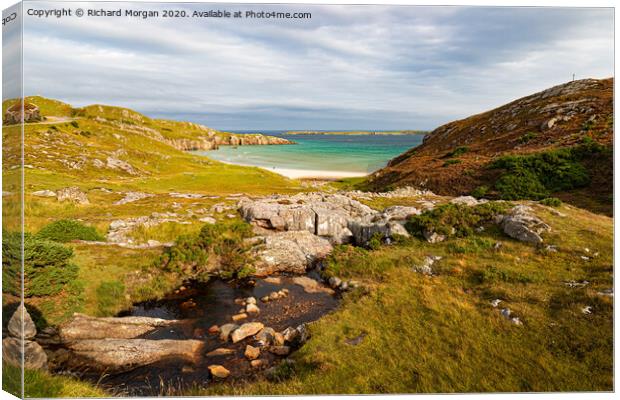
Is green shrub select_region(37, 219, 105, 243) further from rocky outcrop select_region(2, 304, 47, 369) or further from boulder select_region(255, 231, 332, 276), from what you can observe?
boulder select_region(255, 231, 332, 276)

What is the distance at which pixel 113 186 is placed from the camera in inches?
964

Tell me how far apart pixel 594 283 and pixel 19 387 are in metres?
16.7

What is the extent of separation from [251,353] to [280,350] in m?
0.94

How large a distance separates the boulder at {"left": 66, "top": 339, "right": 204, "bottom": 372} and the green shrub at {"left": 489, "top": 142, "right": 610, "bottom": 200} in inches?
764

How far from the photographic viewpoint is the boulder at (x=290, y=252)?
1595cm

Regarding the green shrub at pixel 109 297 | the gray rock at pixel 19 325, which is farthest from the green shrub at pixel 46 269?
the gray rock at pixel 19 325

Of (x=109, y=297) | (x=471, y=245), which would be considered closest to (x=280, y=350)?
(x=109, y=297)

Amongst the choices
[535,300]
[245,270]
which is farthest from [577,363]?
[245,270]

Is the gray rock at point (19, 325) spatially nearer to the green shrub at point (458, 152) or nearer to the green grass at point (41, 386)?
the green grass at point (41, 386)

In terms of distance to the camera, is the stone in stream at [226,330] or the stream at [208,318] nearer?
the stream at [208,318]

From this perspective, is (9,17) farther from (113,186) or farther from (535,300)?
(113,186)

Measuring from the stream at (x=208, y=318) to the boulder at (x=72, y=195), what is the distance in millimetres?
10820

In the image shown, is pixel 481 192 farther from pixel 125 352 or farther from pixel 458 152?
pixel 125 352

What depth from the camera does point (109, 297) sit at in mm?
11562
